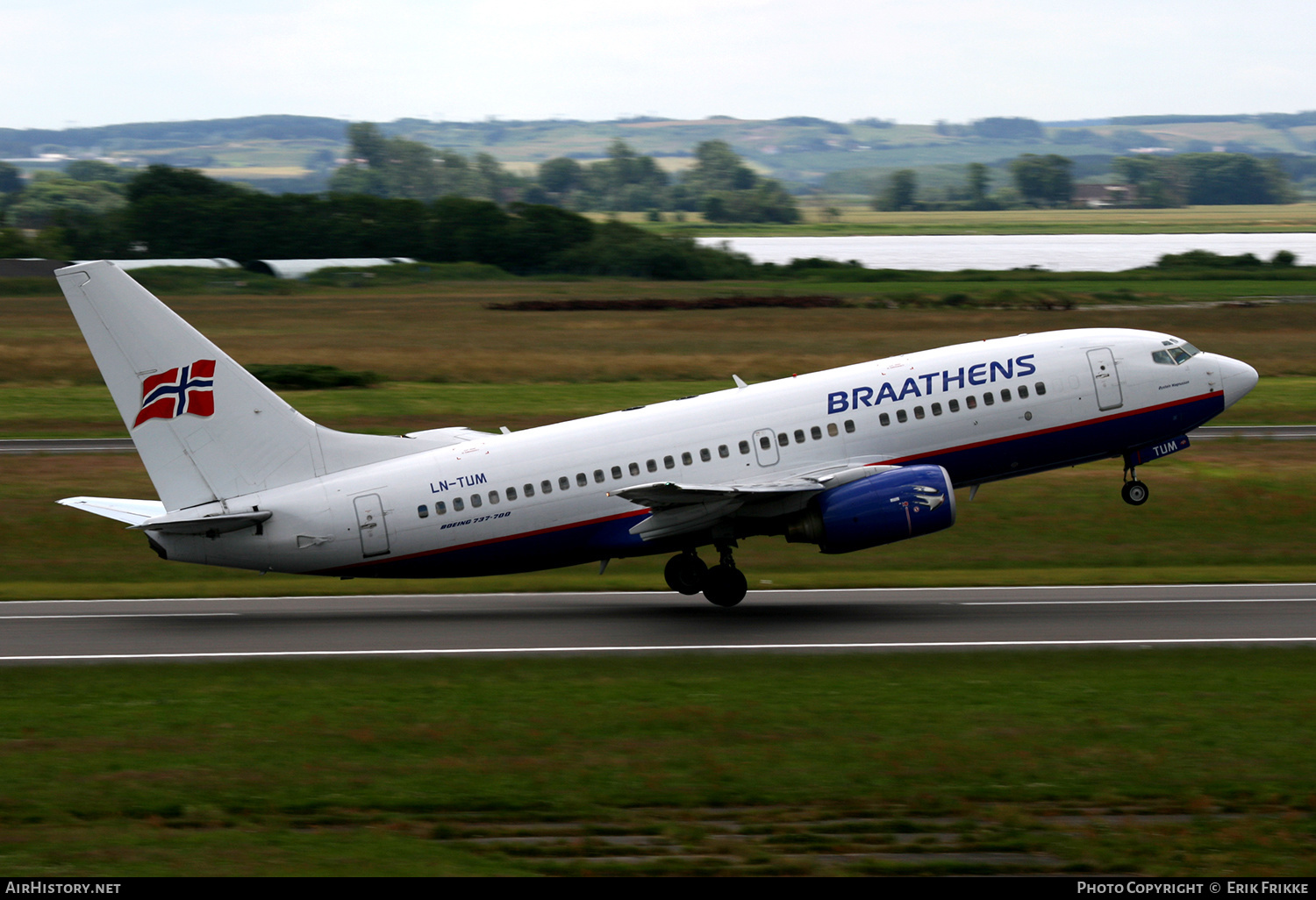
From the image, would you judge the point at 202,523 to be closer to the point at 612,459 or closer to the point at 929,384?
the point at 612,459

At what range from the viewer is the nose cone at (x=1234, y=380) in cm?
3147

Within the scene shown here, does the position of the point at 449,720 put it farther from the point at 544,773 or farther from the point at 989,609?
the point at 989,609

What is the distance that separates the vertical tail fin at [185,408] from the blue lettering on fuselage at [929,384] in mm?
10724

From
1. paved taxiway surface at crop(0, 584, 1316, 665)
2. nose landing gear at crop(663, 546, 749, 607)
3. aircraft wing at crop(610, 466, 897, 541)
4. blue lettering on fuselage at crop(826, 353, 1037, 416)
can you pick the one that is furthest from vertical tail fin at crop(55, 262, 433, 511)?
blue lettering on fuselage at crop(826, 353, 1037, 416)

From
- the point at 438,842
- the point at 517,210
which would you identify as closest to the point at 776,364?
the point at 438,842

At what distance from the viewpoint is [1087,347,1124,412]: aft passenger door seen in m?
30.5

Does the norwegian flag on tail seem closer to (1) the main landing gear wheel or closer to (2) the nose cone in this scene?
(1) the main landing gear wheel

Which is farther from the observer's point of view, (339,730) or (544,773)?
(339,730)

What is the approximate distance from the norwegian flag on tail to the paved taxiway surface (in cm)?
462

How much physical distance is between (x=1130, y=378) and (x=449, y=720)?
18.4 meters

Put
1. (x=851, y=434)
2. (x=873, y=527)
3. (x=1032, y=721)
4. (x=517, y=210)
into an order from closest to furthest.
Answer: (x=1032, y=721)
(x=873, y=527)
(x=851, y=434)
(x=517, y=210)

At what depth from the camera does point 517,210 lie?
128625mm

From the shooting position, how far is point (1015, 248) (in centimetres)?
15325

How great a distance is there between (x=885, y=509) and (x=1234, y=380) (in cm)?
1006
